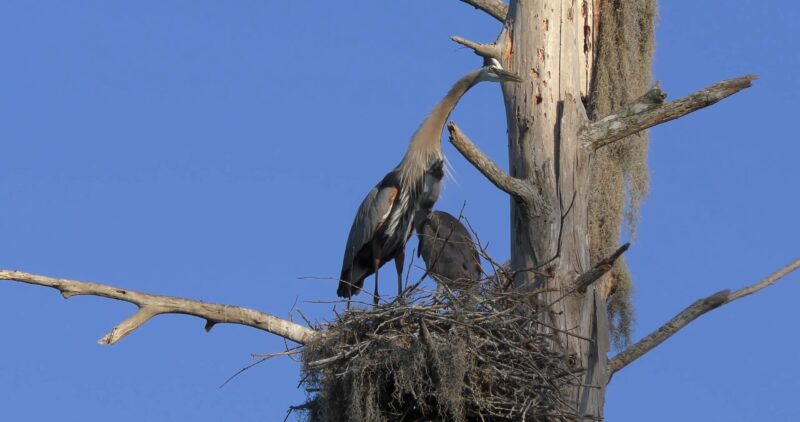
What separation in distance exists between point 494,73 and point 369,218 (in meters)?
1.86

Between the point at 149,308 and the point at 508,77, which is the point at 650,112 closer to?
the point at 508,77

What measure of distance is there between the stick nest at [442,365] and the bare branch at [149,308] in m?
0.27

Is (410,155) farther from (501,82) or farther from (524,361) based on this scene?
(524,361)

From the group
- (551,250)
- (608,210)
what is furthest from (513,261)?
(608,210)

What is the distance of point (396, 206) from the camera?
9383 millimetres

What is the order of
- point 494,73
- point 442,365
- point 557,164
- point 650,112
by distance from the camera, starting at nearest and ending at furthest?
point 442,365
point 650,112
point 557,164
point 494,73

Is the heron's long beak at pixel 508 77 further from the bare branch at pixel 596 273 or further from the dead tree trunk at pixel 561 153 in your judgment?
the bare branch at pixel 596 273

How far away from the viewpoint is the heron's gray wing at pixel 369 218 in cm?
935

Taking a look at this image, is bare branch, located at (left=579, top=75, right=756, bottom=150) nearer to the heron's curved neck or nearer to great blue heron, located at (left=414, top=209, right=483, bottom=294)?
the heron's curved neck

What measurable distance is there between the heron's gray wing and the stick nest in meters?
2.45

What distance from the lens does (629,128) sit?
23.3ft

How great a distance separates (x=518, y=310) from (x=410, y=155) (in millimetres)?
2555

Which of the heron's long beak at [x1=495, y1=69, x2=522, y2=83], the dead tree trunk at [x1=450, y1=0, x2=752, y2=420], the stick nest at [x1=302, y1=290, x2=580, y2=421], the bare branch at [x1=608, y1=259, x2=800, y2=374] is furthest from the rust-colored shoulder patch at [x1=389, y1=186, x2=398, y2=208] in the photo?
the bare branch at [x1=608, y1=259, x2=800, y2=374]

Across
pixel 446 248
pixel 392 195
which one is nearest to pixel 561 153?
pixel 392 195
